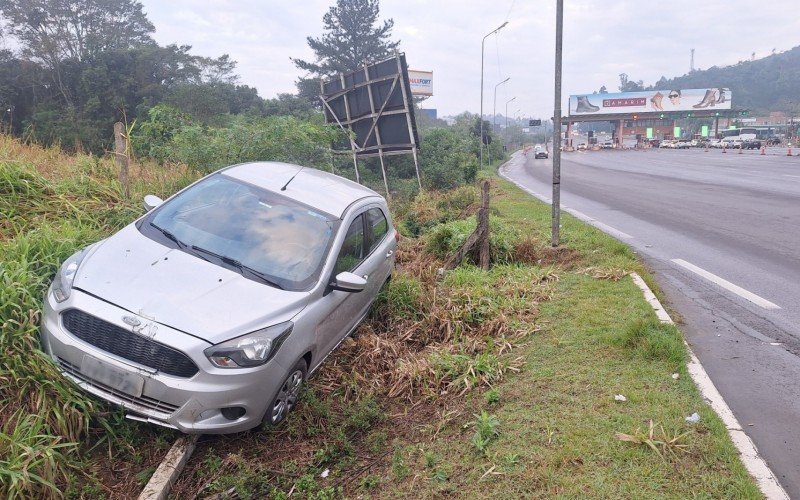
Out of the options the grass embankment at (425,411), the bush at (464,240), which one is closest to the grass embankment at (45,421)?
the grass embankment at (425,411)

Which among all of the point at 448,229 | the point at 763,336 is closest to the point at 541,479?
the point at 763,336

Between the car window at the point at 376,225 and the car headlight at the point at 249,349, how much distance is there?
2012 millimetres

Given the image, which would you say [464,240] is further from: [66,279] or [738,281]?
[66,279]

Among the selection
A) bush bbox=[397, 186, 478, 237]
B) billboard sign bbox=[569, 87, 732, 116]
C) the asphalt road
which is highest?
billboard sign bbox=[569, 87, 732, 116]

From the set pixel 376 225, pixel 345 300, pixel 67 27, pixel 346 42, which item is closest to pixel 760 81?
pixel 346 42

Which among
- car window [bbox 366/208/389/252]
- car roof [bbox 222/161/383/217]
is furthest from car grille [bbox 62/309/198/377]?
car window [bbox 366/208/389/252]

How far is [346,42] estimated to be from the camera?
4875cm

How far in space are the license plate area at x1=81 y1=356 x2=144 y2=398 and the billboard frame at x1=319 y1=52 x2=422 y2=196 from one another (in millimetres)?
11460

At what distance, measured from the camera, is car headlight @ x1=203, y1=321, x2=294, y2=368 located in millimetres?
3363

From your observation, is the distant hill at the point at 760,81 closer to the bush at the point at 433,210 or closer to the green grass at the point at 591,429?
the bush at the point at 433,210

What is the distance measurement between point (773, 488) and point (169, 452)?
3.47 meters

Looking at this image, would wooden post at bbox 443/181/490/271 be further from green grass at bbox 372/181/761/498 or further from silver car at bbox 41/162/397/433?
silver car at bbox 41/162/397/433

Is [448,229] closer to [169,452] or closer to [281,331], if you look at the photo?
[281,331]

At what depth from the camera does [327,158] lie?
11.4 m
